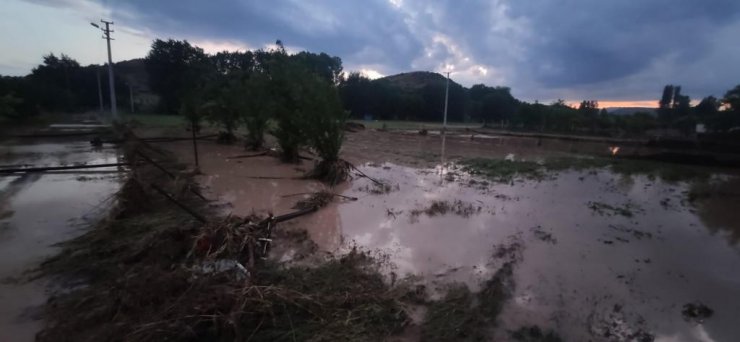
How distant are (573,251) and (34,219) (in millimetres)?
10965

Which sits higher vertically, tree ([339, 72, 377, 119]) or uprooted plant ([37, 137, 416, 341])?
tree ([339, 72, 377, 119])

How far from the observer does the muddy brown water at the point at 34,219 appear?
13.4 ft

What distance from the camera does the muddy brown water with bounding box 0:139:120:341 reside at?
4.09m

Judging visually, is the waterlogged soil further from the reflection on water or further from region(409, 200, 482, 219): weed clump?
the reflection on water

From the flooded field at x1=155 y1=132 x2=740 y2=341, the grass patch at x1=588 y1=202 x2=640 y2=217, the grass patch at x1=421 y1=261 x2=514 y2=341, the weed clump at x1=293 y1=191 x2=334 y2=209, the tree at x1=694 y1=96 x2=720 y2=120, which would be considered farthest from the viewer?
the tree at x1=694 y1=96 x2=720 y2=120

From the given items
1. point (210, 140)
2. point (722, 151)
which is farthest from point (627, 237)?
point (722, 151)

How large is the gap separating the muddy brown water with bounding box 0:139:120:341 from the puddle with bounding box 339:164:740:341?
15.1 ft

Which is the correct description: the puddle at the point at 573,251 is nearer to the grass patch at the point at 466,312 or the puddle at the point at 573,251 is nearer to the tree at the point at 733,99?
the grass patch at the point at 466,312

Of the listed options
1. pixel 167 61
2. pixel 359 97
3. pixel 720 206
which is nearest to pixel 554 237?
pixel 720 206

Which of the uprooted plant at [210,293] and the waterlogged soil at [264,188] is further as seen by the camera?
the waterlogged soil at [264,188]

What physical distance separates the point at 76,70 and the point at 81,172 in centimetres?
7748

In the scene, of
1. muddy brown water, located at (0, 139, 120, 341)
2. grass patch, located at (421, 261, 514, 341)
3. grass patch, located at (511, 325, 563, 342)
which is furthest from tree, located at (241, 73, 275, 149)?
grass patch, located at (511, 325, 563, 342)

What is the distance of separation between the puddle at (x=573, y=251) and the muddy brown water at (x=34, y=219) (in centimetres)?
462

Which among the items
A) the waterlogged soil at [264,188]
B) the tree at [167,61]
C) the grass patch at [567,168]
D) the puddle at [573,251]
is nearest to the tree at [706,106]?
the grass patch at [567,168]
